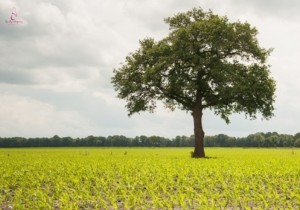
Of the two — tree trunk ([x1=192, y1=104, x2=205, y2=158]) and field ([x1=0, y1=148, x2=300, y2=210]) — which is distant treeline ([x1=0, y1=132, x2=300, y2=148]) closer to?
tree trunk ([x1=192, y1=104, x2=205, y2=158])

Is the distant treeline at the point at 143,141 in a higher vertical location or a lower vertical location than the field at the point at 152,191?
higher

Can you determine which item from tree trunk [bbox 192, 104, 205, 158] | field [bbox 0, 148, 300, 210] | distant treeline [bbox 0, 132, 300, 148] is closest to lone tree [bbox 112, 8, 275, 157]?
tree trunk [bbox 192, 104, 205, 158]

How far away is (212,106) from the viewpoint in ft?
148

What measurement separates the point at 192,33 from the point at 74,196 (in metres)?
31.9

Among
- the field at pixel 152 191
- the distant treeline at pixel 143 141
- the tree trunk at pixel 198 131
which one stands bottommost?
the field at pixel 152 191

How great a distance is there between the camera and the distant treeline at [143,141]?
15600cm

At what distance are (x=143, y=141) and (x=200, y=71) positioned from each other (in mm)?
133255

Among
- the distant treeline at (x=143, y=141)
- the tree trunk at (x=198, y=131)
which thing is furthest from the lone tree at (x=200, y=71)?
the distant treeline at (x=143, y=141)

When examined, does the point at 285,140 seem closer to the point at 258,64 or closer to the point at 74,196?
the point at 258,64

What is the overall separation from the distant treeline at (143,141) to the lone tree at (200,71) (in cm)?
11663

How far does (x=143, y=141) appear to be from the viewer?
17538cm

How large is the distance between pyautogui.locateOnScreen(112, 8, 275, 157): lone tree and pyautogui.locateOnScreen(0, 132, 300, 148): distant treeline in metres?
117

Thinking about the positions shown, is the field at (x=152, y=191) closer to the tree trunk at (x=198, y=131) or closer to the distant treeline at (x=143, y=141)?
the tree trunk at (x=198, y=131)

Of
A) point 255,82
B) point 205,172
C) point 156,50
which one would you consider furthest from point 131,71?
point 205,172
